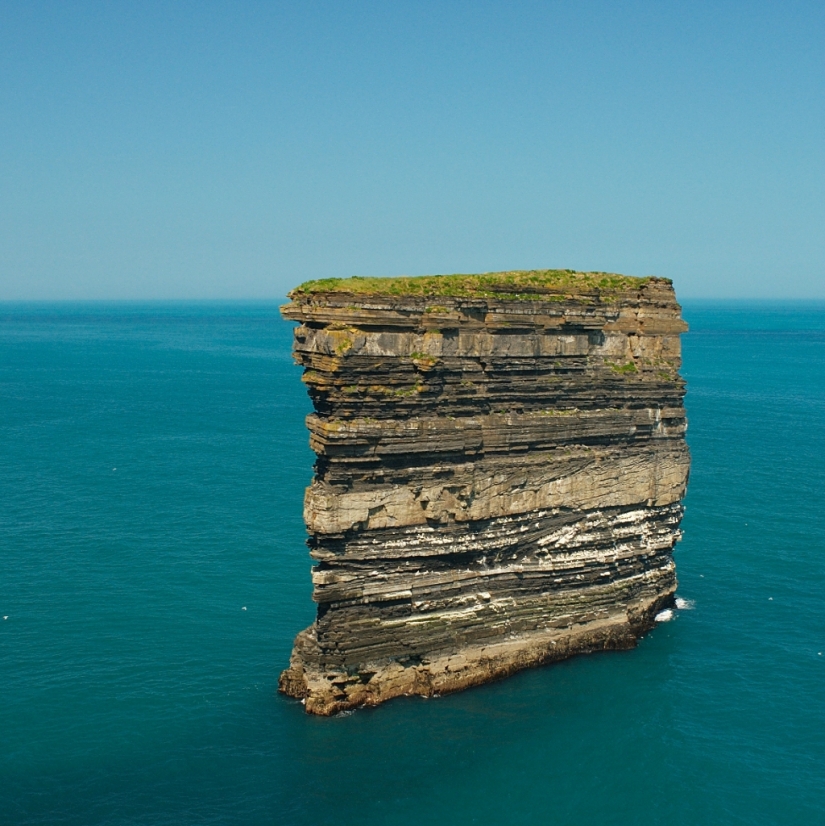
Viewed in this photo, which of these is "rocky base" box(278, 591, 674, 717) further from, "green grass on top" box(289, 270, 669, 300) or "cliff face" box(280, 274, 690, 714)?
"green grass on top" box(289, 270, 669, 300)

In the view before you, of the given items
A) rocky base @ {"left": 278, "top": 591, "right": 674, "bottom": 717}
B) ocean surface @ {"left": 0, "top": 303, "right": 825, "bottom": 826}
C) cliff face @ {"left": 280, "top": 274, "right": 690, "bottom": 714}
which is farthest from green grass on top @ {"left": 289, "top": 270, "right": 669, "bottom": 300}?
ocean surface @ {"left": 0, "top": 303, "right": 825, "bottom": 826}

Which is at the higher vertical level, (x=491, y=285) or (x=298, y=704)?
(x=491, y=285)

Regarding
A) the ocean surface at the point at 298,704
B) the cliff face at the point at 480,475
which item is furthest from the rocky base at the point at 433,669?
the ocean surface at the point at 298,704

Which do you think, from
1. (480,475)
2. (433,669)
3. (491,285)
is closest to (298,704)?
(433,669)

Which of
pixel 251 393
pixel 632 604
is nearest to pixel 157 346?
pixel 251 393

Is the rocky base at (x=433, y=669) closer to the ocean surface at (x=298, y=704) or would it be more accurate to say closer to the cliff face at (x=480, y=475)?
the cliff face at (x=480, y=475)

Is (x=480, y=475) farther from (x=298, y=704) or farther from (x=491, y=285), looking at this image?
(x=298, y=704)
